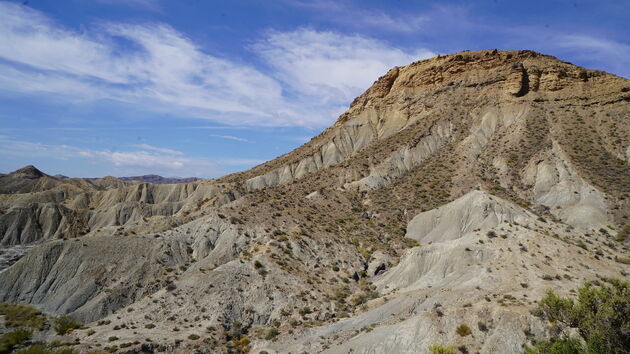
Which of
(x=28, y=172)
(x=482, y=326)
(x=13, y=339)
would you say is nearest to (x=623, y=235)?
(x=482, y=326)

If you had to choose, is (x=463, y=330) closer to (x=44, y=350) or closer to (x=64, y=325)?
(x=44, y=350)

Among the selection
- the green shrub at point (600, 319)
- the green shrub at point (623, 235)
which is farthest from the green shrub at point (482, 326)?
the green shrub at point (623, 235)

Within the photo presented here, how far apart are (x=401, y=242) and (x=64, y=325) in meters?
31.9

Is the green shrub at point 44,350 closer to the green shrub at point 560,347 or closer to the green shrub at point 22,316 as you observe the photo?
the green shrub at point 22,316

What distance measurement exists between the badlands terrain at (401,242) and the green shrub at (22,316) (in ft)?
3.54

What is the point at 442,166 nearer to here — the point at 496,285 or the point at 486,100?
the point at 486,100

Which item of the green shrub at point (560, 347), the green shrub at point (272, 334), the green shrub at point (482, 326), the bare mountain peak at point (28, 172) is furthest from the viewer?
the bare mountain peak at point (28, 172)

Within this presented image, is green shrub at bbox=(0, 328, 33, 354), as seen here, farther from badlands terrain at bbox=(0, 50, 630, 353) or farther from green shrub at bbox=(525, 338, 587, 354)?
green shrub at bbox=(525, 338, 587, 354)

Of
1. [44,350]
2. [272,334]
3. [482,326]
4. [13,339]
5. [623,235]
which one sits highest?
[623,235]

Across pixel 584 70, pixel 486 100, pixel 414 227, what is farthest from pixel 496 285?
pixel 584 70

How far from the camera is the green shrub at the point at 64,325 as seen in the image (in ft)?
87.1

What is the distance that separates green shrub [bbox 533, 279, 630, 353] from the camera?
45.5 feet

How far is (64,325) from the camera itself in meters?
27.3

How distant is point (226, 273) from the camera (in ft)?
104
